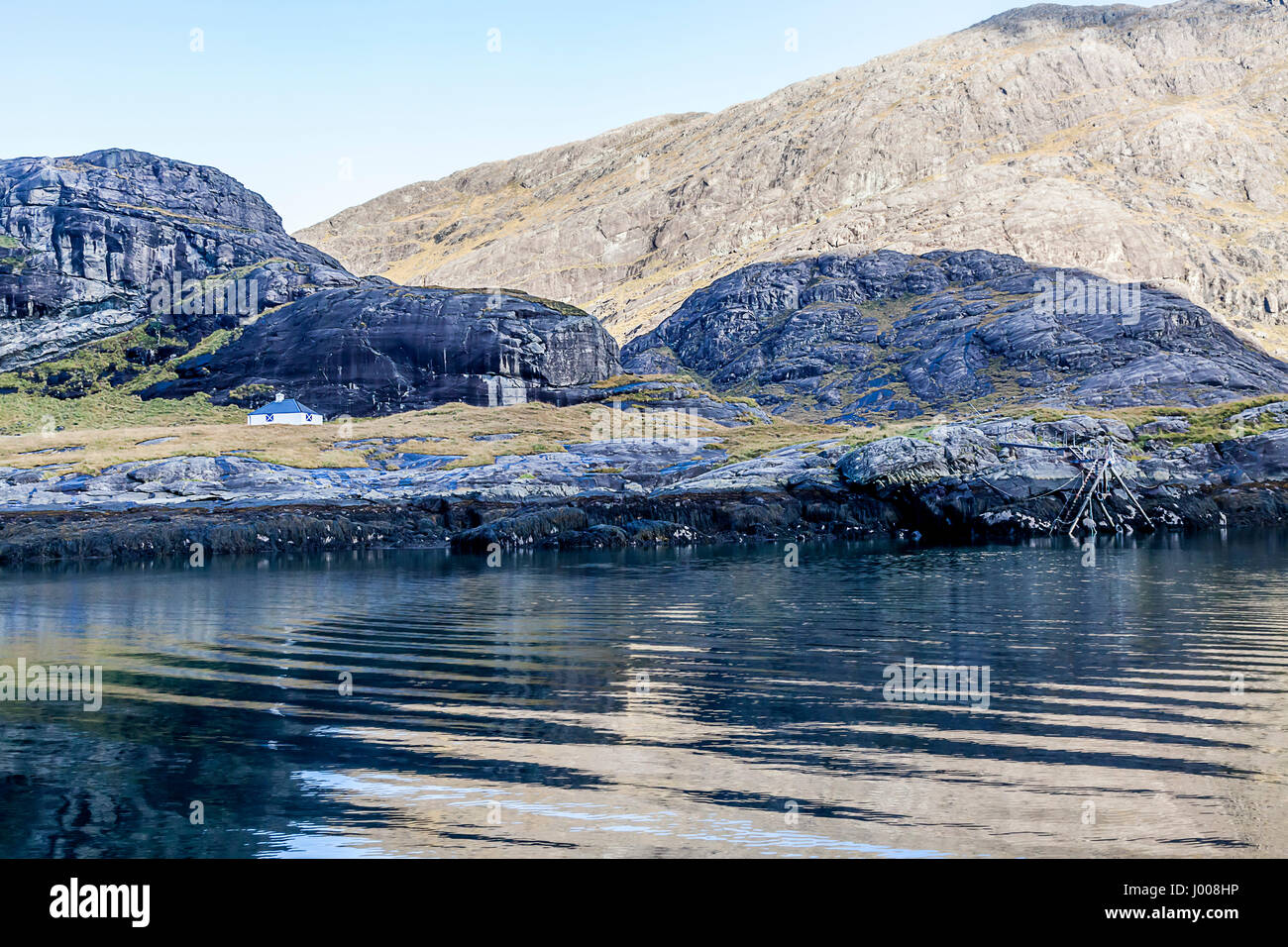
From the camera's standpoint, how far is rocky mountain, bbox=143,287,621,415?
126m

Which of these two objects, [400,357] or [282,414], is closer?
[282,414]

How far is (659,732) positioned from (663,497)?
212 feet

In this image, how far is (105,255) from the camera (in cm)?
14962

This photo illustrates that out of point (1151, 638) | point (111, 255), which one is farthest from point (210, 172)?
point (1151, 638)

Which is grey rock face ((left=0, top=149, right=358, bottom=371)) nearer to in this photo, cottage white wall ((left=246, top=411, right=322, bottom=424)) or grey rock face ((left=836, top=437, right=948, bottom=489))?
cottage white wall ((left=246, top=411, right=322, bottom=424))

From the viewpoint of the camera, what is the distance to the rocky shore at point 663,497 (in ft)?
246

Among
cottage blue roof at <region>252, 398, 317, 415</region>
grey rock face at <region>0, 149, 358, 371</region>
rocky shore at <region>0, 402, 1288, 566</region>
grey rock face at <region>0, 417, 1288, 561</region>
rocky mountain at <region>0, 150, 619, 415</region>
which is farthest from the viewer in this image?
grey rock face at <region>0, 149, 358, 371</region>

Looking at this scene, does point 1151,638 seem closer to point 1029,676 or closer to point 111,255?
point 1029,676

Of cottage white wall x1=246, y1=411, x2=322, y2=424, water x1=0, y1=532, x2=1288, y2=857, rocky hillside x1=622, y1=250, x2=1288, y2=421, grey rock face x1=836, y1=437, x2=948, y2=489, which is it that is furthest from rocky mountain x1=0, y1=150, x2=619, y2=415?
water x1=0, y1=532, x2=1288, y2=857

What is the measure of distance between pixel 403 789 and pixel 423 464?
263 feet

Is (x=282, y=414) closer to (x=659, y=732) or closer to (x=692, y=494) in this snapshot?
(x=692, y=494)

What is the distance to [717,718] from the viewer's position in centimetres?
1778

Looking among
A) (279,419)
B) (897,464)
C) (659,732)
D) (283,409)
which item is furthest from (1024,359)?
(659,732)

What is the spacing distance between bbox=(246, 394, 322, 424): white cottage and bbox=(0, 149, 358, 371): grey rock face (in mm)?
33262
